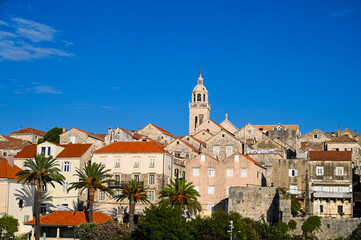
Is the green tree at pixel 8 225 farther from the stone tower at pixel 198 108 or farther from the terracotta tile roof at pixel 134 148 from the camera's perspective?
the stone tower at pixel 198 108

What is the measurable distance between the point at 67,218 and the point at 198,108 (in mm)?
63802

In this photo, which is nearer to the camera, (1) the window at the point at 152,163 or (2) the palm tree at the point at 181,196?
(2) the palm tree at the point at 181,196

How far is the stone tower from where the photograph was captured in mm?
137500

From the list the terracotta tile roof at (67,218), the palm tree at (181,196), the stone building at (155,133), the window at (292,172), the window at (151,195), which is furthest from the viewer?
the stone building at (155,133)

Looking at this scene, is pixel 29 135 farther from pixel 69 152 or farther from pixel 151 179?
pixel 151 179

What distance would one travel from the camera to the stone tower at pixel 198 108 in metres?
138

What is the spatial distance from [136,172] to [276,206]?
23182 mm

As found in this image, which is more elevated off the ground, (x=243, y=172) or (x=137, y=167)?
(x=137, y=167)

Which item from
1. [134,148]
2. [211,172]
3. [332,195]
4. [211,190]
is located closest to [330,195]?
[332,195]

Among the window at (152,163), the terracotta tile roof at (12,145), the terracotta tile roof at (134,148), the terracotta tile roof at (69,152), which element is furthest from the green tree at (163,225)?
the terracotta tile roof at (12,145)

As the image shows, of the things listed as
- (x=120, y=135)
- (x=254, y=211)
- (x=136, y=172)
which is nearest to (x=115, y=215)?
(x=136, y=172)

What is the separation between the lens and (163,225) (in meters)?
65.2

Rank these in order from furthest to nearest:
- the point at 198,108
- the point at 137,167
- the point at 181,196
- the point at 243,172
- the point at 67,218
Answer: the point at 198,108, the point at 137,167, the point at 243,172, the point at 67,218, the point at 181,196

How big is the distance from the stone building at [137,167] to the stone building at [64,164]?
3016 millimetres
